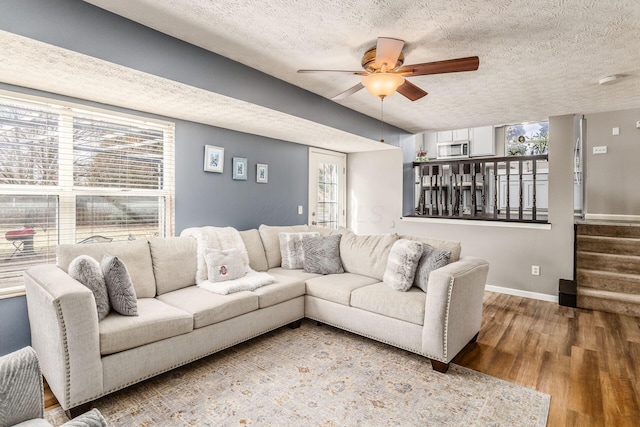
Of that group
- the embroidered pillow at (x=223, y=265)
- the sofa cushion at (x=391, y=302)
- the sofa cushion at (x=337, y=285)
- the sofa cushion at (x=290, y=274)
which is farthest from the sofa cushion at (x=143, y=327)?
the sofa cushion at (x=391, y=302)

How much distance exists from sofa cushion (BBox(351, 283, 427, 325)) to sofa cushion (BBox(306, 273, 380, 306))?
0.10 m

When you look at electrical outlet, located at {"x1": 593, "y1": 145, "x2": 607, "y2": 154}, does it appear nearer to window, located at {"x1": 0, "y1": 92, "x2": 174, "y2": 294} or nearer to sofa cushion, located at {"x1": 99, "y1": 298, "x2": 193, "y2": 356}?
window, located at {"x1": 0, "y1": 92, "x2": 174, "y2": 294}

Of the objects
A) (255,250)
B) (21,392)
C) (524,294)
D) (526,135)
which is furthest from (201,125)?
(526,135)

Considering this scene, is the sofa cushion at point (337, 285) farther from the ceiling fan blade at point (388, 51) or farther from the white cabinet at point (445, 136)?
the white cabinet at point (445, 136)

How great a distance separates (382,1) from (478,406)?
8.09 feet

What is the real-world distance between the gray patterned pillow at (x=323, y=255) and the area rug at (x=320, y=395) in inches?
38.4

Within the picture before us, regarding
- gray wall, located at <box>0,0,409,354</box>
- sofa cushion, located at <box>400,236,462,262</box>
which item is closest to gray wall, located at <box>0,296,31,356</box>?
gray wall, located at <box>0,0,409,354</box>

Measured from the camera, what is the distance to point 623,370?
248cm

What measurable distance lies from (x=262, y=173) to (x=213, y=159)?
2.42 feet

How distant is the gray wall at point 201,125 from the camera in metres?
1.86

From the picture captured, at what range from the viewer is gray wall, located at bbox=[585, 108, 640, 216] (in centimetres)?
536

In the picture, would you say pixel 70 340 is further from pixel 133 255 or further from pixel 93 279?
pixel 133 255

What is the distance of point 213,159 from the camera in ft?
12.1

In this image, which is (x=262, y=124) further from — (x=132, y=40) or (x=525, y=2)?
(x=525, y=2)
